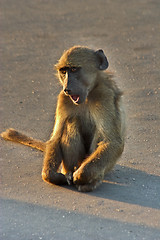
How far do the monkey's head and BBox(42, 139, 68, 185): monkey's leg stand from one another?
21.6 inches

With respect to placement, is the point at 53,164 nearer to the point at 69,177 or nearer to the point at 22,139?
the point at 69,177

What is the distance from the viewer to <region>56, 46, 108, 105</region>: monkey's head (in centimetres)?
553

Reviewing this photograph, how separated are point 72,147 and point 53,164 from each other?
10.2 inches

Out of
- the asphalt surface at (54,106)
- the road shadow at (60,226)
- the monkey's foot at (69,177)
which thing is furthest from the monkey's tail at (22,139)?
the road shadow at (60,226)

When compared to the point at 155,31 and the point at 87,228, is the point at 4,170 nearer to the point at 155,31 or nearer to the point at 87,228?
the point at 87,228

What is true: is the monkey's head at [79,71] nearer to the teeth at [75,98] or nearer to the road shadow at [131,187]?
the teeth at [75,98]

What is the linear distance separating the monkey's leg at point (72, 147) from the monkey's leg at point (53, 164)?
0.07 m

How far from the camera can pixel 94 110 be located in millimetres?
5680

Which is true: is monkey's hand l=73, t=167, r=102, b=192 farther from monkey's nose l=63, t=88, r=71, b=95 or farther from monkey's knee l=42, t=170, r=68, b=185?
monkey's nose l=63, t=88, r=71, b=95

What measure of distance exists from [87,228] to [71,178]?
40.7 inches

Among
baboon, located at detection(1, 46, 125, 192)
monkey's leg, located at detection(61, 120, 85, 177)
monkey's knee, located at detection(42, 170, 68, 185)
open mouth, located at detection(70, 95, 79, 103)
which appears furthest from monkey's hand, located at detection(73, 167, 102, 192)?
open mouth, located at detection(70, 95, 79, 103)

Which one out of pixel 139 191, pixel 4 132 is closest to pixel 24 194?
pixel 139 191

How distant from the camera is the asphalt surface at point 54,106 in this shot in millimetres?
4750

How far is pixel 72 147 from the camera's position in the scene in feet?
18.8
